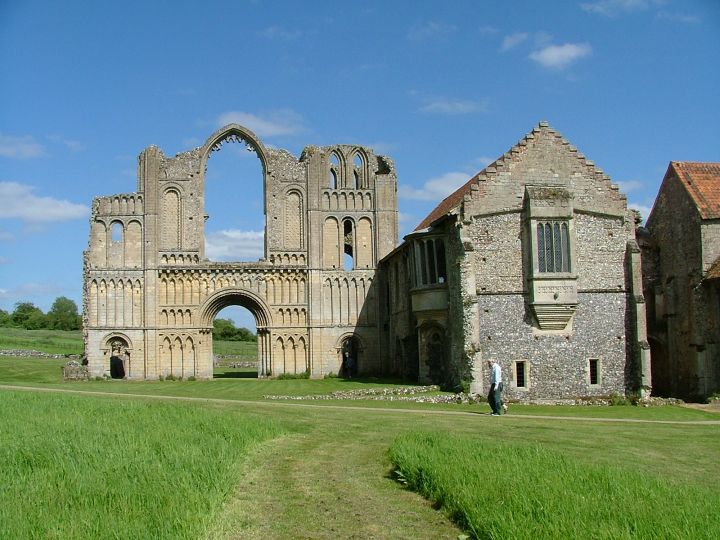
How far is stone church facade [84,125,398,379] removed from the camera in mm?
51812

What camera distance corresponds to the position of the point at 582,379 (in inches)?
1356

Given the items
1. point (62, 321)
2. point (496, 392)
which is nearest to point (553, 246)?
point (496, 392)

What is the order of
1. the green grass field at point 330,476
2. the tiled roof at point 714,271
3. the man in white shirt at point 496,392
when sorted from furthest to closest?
the tiled roof at point 714,271 < the man in white shirt at point 496,392 < the green grass field at point 330,476

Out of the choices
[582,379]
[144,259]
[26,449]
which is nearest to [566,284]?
[582,379]

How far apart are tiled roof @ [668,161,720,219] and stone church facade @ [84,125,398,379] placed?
69.5 ft

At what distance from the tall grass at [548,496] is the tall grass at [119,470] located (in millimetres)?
3487

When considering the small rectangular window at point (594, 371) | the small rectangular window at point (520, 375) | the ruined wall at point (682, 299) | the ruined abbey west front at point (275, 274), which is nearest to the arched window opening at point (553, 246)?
the small rectangular window at point (594, 371)

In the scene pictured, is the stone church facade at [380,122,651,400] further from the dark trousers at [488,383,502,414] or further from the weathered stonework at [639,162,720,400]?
the dark trousers at [488,383,502,414]

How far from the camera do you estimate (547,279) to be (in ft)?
113

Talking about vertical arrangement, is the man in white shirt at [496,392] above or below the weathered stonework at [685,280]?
below

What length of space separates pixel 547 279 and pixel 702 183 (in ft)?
28.6

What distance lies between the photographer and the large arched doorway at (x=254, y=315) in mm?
52625

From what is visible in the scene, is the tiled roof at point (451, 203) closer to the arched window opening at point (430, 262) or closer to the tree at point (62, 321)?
the arched window opening at point (430, 262)

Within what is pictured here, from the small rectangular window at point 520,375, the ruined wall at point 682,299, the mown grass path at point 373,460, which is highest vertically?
the ruined wall at point 682,299
